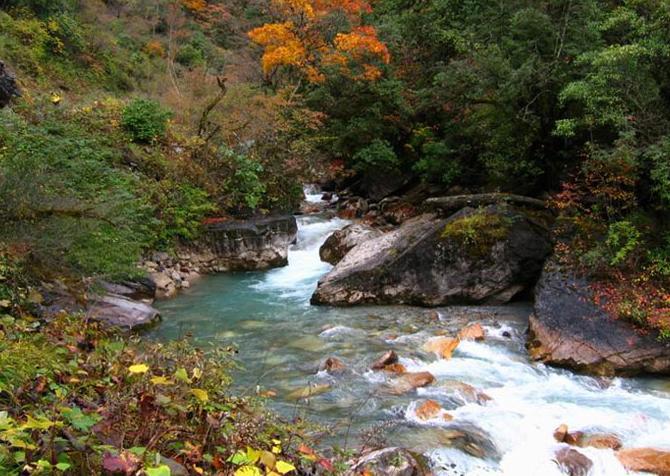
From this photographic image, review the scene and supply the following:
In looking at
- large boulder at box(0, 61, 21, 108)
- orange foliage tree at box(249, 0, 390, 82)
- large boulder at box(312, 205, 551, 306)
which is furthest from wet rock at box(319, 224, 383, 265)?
large boulder at box(0, 61, 21, 108)

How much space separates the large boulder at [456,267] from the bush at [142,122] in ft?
22.6

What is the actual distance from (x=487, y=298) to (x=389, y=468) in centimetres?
664

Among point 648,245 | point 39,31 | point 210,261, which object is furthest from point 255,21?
point 648,245

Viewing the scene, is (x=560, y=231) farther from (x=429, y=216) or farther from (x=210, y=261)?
(x=210, y=261)

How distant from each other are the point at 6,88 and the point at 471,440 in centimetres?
1266

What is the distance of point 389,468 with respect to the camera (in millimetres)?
4527

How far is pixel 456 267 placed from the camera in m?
10.7

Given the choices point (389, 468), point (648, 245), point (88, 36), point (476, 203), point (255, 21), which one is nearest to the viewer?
point (389, 468)

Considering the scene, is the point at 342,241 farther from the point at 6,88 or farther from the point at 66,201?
the point at 6,88

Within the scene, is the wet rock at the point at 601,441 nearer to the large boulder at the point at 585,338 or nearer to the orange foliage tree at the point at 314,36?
the large boulder at the point at 585,338

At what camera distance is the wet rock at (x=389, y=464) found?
4.43m

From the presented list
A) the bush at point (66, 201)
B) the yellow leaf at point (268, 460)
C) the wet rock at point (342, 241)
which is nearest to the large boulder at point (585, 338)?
the wet rock at point (342, 241)

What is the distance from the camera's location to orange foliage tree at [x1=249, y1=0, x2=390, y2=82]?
18.2m

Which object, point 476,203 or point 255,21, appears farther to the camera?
point 255,21
